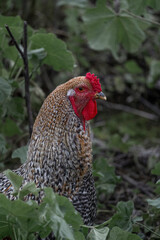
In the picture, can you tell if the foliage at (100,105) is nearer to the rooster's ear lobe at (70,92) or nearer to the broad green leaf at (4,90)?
the broad green leaf at (4,90)

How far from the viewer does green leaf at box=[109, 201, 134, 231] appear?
7.98 ft

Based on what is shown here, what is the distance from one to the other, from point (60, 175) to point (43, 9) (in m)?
4.52

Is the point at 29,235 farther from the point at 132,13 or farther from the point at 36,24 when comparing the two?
the point at 36,24

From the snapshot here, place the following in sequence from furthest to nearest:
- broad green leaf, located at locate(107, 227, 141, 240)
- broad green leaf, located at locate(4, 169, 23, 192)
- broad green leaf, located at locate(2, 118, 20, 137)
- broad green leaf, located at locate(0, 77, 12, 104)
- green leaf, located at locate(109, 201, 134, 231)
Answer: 1. broad green leaf, located at locate(2, 118, 20, 137)
2. broad green leaf, located at locate(0, 77, 12, 104)
3. green leaf, located at locate(109, 201, 134, 231)
4. broad green leaf, located at locate(107, 227, 141, 240)
5. broad green leaf, located at locate(4, 169, 23, 192)

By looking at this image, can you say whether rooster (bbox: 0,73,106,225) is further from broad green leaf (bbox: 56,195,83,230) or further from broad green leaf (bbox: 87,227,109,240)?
broad green leaf (bbox: 56,195,83,230)

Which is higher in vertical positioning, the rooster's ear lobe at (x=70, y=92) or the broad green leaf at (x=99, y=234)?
the rooster's ear lobe at (x=70, y=92)

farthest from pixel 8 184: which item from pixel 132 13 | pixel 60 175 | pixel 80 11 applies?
pixel 80 11

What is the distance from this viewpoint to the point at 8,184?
250cm

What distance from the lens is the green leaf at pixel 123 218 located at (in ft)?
7.98

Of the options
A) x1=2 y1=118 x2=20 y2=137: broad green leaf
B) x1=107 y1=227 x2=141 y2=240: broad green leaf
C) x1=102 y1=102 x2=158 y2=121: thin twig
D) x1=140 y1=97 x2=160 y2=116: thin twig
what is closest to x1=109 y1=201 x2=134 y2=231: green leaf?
x1=107 y1=227 x2=141 y2=240: broad green leaf

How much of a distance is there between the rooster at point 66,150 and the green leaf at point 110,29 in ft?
4.48

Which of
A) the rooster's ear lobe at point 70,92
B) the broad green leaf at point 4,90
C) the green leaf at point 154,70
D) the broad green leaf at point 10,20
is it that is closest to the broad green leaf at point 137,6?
Answer: the broad green leaf at point 10,20

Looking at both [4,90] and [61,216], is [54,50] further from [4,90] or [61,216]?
[61,216]

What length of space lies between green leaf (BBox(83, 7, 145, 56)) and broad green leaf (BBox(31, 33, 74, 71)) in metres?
0.81
